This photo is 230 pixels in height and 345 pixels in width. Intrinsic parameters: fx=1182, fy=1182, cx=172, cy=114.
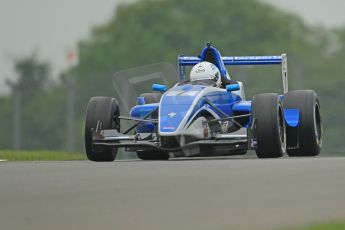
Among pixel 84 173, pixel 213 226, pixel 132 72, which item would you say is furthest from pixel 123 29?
pixel 213 226

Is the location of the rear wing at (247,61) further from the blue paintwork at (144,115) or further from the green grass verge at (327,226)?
the green grass verge at (327,226)

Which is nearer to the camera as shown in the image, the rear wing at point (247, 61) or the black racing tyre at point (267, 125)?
the black racing tyre at point (267, 125)

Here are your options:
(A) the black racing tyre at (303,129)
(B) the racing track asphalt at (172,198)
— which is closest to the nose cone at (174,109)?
(A) the black racing tyre at (303,129)

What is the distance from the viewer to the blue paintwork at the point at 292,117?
1627cm

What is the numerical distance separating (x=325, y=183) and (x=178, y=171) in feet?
6.73

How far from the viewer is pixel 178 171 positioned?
10781 millimetres

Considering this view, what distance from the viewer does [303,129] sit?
16.4 m

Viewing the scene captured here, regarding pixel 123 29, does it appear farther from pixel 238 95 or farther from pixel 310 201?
pixel 310 201

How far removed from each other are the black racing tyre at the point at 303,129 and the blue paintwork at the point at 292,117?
57 millimetres

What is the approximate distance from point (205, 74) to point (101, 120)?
6.06ft

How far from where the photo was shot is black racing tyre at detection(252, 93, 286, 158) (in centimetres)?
1476

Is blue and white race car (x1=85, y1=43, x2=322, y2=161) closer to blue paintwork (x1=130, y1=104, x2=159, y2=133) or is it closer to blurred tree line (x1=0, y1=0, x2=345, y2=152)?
blue paintwork (x1=130, y1=104, x2=159, y2=133)

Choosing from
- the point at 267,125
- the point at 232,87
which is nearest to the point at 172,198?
the point at 267,125

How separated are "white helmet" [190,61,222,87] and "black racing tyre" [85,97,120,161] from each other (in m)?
1.33
